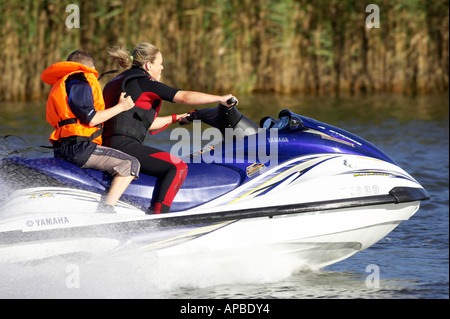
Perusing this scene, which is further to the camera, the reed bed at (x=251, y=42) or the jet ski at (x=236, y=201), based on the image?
the reed bed at (x=251, y=42)

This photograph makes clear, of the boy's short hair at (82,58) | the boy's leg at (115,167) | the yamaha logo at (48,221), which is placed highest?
the boy's short hair at (82,58)

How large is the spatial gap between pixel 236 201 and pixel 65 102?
1.30 metres

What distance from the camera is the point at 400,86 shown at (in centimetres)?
1300

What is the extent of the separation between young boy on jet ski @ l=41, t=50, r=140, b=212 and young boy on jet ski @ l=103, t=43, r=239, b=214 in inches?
4.4

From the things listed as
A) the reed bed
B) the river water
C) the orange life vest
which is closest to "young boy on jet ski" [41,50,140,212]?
the orange life vest

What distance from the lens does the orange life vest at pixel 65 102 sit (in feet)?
15.7

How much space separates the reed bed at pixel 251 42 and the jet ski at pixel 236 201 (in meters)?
6.97

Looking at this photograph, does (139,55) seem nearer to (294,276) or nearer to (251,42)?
(294,276)

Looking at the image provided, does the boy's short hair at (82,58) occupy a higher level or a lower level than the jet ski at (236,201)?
higher

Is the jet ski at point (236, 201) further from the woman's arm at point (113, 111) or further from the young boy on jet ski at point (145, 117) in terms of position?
the woman's arm at point (113, 111)

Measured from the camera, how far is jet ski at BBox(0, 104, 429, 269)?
4789 mm

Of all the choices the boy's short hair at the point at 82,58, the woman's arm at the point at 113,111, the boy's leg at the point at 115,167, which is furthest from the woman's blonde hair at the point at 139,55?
the boy's leg at the point at 115,167

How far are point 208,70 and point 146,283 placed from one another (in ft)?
25.2

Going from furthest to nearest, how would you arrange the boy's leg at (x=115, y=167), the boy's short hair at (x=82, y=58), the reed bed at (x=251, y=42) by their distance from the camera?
the reed bed at (x=251, y=42) < the boy's short hair at (x=82, y=58) < the boy's leg at (x=115, y=167)
